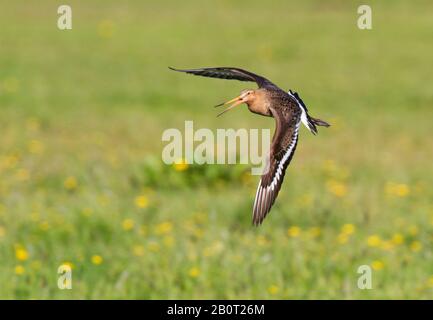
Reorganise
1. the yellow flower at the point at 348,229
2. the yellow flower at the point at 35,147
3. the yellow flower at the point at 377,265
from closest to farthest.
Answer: the yellow flower at the point at 377,265 < the yellow flower at the point at 348,229 < the yellow flower at the point at 35,147

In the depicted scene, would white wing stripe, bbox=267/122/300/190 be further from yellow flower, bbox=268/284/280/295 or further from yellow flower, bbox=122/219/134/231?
yellow flower, bbox=122/219/134/231

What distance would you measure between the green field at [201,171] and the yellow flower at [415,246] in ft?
0.05

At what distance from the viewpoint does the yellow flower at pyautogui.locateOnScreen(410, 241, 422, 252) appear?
5.97 metres

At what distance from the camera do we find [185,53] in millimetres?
17969

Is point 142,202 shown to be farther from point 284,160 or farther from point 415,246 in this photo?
point 284,160

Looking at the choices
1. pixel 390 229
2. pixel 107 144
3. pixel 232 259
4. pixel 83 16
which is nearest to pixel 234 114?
pixel 107 144

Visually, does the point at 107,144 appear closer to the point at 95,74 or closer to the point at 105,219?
the point at 105,219

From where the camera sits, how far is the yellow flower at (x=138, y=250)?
18.8ft

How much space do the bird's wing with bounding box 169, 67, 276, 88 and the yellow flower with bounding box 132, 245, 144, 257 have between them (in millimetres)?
4154

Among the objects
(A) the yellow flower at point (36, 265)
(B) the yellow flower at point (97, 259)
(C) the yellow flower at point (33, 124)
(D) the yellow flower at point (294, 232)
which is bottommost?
(A) the yellow flower at point (36, 265)

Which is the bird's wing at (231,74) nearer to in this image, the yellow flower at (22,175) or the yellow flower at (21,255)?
the yellow flower at (21,255)

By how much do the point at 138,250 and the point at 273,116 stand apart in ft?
14.1

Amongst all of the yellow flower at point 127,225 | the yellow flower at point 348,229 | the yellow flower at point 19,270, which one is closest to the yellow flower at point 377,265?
the yellow flower at point 348,229

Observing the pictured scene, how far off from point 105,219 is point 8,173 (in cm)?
242
